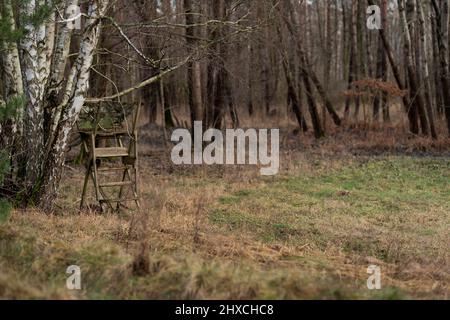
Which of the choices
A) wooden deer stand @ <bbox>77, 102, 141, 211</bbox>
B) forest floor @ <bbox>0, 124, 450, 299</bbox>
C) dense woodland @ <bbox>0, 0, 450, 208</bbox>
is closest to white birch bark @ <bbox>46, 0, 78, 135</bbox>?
dense woodland @ <bbox>0, 0, 450, 208</bbox>

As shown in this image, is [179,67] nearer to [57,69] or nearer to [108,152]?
[57,69]

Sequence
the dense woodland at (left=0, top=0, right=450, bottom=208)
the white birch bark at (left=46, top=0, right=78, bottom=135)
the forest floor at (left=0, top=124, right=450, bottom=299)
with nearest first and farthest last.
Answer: the forest floor at (left=0, top=124, right=450, bottom=299) → the dense woodland at (left=0, top=0, right=450, bottom=208) → the white birch bark at (left=46, top=0, right=78, bottom=135)

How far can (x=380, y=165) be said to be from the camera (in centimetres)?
1474

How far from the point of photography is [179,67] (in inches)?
486

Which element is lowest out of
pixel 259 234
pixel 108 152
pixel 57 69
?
pixel 259 234

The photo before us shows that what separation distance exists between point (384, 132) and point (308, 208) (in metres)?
9.27

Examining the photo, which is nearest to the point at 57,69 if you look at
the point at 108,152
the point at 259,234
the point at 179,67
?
the point at 108,152

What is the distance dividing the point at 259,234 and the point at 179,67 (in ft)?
15.5

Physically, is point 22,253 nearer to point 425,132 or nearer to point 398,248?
point 398,248

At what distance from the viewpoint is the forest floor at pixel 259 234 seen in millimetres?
5094

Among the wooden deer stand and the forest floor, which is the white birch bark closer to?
the wooden deer stand

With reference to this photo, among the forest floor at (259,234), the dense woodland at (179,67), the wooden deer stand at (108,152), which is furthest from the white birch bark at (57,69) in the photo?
the forest floor at (259,234)

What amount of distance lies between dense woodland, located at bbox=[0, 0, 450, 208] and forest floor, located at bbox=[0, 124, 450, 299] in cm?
125

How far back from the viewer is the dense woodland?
890 centimetres
